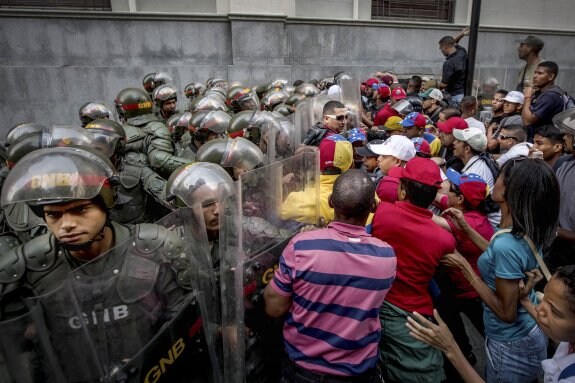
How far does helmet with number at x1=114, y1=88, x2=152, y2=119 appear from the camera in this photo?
5863mm

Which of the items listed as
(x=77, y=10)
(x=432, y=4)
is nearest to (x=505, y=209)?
(x=77, y=10)

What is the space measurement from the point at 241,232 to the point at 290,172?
0.76 m

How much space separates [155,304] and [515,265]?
181 centimetres

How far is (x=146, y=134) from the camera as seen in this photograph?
16.8 feet

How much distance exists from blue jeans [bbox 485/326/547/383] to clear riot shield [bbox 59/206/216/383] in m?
1.62

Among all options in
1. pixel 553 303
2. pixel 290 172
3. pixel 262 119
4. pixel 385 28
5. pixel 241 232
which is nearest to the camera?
pixel 553 303

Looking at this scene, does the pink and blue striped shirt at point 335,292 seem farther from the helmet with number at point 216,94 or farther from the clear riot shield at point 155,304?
the helmet with number at point 216,94

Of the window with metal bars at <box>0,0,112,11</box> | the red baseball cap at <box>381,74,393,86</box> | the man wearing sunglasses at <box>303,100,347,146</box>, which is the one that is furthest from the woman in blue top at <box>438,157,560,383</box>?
the window with metal bars at <box>0,0,112,11</box>

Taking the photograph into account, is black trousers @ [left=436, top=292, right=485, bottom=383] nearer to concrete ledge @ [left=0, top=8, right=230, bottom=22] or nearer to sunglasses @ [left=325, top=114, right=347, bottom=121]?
sunglasses @ [left=325, top=114, right=347, bottom=121]

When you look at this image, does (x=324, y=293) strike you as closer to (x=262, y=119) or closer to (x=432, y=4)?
(x=262, y=119)

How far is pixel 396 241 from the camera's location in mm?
2336

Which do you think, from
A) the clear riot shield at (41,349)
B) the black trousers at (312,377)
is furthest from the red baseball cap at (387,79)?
the clear riot shield at (41,349)

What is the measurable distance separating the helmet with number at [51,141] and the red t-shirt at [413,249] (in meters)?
2.49

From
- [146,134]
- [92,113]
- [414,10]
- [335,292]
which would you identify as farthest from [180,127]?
[414,10]
